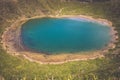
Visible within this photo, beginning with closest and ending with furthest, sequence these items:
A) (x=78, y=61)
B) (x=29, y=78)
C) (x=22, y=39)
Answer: (x=29, y=78) < (x=78, y=61) < (x=22, y=39)

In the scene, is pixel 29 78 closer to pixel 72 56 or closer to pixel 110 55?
pixel 72 56

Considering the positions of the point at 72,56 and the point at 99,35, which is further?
the point at 99,35

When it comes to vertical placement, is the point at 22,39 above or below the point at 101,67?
above

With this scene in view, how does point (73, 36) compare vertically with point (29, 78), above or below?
above

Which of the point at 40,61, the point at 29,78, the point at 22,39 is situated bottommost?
the point at 29,78

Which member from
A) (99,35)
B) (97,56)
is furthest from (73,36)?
(97,56)

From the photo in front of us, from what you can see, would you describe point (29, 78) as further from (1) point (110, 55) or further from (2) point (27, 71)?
(1) point (110, 55)

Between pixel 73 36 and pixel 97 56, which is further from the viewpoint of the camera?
pixel 73 36

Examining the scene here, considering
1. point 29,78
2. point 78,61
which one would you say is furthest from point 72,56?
point 29,78

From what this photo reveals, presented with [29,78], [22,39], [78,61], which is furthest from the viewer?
[22,39]
